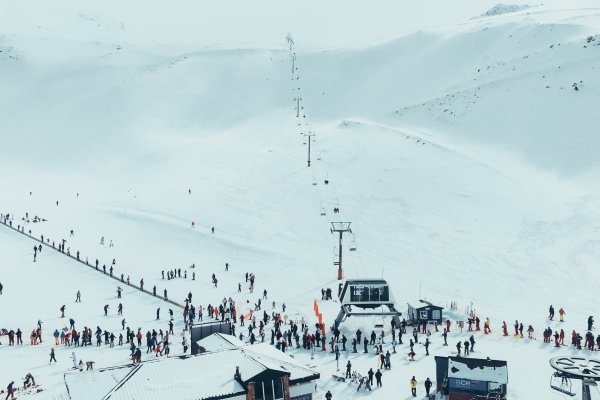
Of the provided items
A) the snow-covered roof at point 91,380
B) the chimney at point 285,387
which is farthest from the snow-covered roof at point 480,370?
the snow-covered roof at point 91,380

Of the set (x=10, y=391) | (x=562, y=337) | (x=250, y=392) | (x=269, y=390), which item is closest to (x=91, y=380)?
(x=10, y=391)

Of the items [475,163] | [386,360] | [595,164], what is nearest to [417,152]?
[475,163]

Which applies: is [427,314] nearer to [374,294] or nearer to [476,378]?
[374,294]

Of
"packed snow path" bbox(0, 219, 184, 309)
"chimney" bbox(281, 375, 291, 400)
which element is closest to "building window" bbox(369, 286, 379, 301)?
"packed snow path" bbox(0, 219, 184, 309)

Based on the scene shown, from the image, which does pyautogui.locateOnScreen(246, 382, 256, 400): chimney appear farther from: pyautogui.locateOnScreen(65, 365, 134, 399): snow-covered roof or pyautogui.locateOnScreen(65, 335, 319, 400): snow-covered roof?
pyautogui.locateOnScreen(65, 365, 134, 399): snow-covered roof

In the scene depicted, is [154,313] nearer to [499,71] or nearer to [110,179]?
[110,179]

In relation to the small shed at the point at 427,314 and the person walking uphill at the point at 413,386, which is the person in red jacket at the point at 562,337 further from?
the person walking uphill at the point at 413,386
